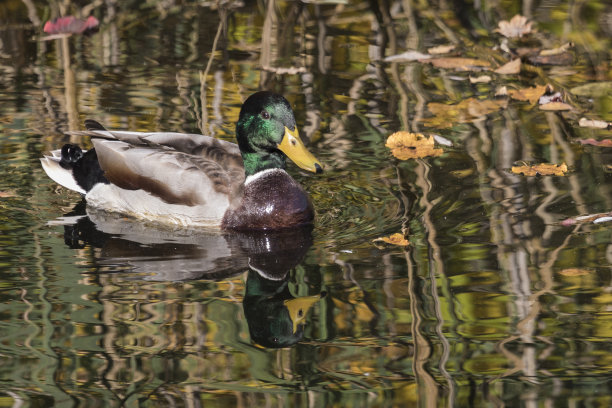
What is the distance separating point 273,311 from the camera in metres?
5.80

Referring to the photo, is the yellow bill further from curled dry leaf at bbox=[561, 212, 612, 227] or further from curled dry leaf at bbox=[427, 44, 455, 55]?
curled dry leaf at bbox=[427, 44, 455, 55]

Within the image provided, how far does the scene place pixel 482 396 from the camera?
191 inches

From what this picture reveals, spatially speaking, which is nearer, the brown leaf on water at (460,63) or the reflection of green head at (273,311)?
the reflection of green head at (273,311)

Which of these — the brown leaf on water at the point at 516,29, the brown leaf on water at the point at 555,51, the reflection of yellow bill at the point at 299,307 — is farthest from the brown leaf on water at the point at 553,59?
the reflection of yellow bill at the point at 299,307

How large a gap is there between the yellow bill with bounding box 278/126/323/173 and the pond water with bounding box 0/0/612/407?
0.43m

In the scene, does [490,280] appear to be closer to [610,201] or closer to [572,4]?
[610,201]

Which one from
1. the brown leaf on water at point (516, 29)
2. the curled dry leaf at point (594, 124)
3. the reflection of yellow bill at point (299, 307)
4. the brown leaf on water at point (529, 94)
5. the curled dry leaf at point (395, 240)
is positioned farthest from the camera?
the brown leaf on water at point (516, 29)

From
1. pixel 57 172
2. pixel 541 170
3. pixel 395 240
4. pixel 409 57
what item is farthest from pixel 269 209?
pixel 409 57

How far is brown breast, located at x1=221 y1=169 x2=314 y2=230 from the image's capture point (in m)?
7.08

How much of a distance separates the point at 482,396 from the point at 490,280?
1.27 m

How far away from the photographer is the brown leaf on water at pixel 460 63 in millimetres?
9586

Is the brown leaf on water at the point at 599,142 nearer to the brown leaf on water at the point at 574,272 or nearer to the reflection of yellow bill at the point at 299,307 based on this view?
the brown leaf on water at the point at 574,272

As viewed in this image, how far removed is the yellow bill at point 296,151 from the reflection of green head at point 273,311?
0.87 metres

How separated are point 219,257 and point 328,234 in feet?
2.32
